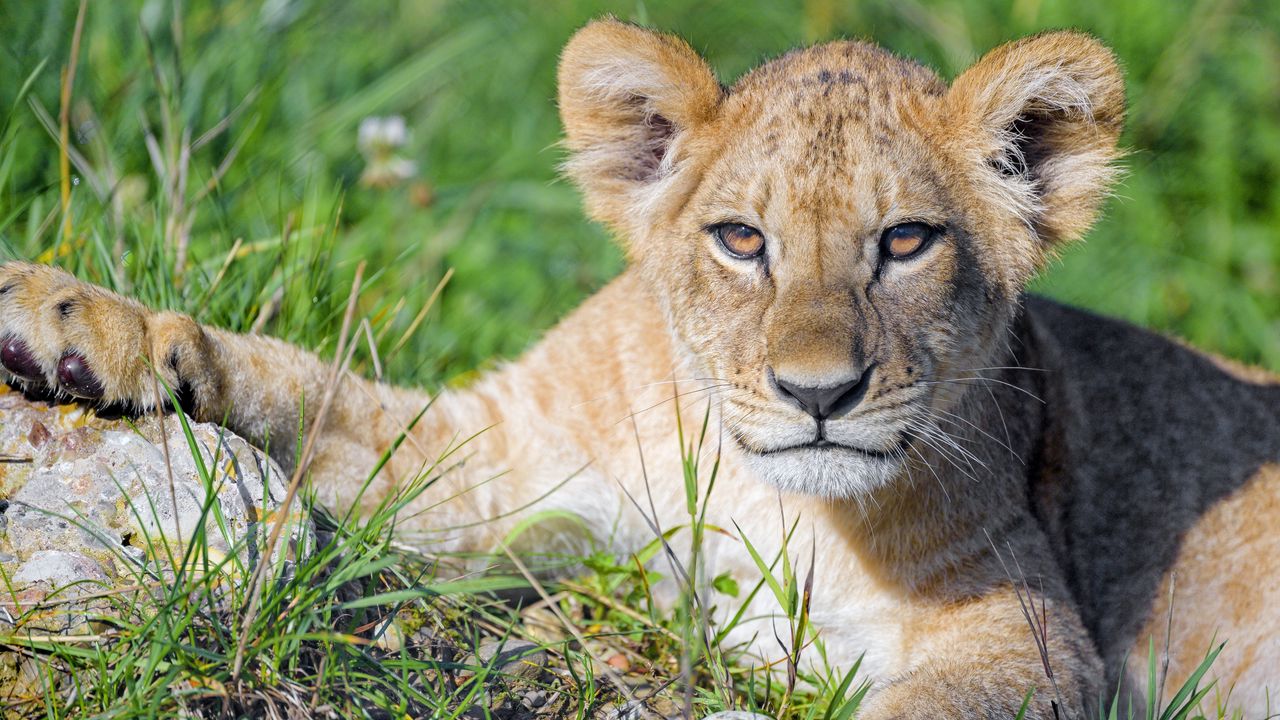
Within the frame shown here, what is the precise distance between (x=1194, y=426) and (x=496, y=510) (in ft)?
7.58

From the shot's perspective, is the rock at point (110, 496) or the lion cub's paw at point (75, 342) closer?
the rock at point (110, 496)

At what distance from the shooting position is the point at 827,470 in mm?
3152

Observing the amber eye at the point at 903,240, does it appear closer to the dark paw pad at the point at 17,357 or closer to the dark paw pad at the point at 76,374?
the dark paw pad at the point at 76,374

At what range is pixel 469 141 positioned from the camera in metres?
6.92

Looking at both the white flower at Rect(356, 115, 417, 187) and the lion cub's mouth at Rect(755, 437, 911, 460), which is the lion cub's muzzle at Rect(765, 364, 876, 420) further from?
the white flower at Rect(356, 115, 417, 187)

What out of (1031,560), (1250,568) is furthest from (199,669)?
(1250,568)

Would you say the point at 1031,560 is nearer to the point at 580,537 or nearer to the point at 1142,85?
the point at 580,537

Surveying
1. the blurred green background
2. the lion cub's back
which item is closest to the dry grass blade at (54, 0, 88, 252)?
the blurred green background

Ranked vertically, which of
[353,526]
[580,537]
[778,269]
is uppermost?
[778,269]

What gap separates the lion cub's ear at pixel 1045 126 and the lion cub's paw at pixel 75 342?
7.02 ft

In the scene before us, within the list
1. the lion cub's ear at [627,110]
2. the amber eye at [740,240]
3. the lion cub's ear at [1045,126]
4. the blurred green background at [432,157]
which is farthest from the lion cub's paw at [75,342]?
the lion cub's ear at [1045,126]

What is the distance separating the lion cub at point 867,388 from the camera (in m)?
3.20

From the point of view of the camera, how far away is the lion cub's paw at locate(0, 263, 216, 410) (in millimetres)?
3121

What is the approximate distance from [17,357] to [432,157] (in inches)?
148
